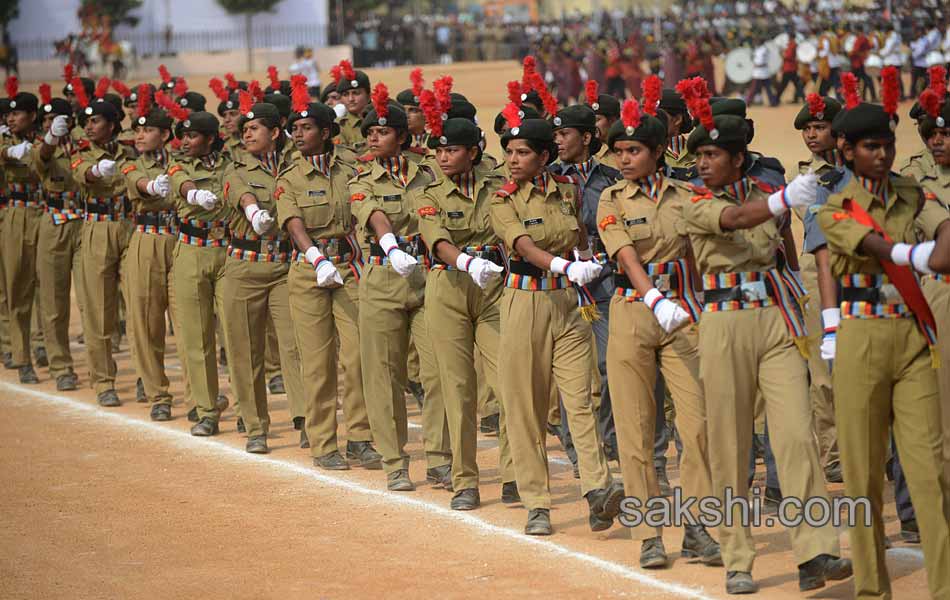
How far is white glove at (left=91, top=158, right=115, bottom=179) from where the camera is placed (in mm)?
12883

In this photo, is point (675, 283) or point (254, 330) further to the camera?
→ point (254, 330)

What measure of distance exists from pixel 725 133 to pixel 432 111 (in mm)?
2556

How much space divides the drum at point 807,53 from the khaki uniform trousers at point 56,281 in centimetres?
2316

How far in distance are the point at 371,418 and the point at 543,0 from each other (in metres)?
73.9

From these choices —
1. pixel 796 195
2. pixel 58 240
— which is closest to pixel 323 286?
pixel 796 195

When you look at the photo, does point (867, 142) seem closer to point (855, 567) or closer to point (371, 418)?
point (855, 567)

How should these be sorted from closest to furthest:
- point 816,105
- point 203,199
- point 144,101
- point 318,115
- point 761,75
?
point 816,105 < point 318,115 < point 203,199 < point 144,101 < point 761,75

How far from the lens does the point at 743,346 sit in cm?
741

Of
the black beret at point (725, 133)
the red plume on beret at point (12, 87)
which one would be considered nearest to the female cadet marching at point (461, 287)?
the black beret at point (725, 133)

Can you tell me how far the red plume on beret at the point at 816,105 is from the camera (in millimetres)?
9328

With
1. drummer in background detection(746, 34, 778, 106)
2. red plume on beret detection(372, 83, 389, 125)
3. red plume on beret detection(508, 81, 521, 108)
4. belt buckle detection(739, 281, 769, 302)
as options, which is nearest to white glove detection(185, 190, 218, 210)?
red plume on beret detection(372, 83, 389, 125)

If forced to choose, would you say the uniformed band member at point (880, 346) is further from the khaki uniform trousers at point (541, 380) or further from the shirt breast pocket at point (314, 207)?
the shirt breast pocket at point (314, 207)

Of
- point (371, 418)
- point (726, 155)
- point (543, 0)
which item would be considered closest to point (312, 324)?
point (371, 418)

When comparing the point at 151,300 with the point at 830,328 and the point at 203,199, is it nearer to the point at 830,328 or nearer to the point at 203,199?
the point at 203,199
